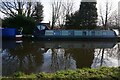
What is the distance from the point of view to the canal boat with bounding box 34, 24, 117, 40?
14.5 metres

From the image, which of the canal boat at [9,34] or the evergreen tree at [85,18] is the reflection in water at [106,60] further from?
the evergreen tree at [85,18]

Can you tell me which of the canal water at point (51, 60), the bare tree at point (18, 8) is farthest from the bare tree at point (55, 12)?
the canal water at point (51, 60)

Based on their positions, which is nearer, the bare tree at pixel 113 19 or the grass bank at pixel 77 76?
the grass bank at pixel 77 76

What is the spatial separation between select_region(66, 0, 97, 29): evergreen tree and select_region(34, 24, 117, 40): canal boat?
393 cm

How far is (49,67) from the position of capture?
5.68m

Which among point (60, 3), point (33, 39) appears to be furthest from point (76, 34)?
point (60, 3)

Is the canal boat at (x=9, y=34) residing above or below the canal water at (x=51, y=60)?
above

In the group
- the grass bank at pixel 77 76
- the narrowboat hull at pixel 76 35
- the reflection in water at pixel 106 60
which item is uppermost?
the narrowboat hull at pixel 76 35

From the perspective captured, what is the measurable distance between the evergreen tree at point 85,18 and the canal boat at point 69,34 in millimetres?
3930

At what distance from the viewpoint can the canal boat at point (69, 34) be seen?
1455 cm

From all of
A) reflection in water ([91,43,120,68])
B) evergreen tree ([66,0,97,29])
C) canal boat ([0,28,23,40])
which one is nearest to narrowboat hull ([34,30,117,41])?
canal boat ([0,28,23,40])

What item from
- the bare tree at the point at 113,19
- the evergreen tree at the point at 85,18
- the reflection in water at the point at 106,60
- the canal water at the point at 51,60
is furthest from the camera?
the bare tree at the point at 113,19

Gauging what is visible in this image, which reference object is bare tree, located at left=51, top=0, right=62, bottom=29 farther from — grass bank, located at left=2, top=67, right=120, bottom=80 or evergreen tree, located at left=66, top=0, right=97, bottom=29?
grass bank, located at left=2, top=67, right=120, bottom=80

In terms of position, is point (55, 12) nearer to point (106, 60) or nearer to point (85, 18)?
point (85, 18)
